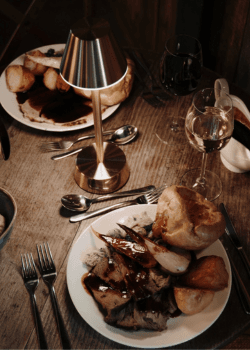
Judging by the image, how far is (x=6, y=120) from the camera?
1321mm

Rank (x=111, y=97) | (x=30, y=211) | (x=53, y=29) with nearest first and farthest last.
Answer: (x=30, y=211)
(x=111, y=97)
(x=53, y=29)

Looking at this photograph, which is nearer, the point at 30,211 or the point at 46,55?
the point at 30,211

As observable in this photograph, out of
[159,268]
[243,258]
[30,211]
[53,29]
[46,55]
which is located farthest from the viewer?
[53,29]

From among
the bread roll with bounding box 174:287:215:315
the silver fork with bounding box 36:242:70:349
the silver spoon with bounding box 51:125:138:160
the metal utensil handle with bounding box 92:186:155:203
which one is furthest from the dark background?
the bread roll with bounding box 174:287:215:315

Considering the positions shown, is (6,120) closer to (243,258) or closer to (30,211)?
(30,211)

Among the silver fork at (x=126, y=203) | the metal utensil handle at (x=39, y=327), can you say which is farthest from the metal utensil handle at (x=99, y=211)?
the metal utensil handle at (x=39, y=327)

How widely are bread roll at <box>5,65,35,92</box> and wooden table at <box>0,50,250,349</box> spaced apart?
0.36ft

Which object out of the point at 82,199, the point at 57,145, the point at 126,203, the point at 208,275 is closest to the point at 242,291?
the point at 208,275

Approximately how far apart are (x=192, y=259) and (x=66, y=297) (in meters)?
0.32

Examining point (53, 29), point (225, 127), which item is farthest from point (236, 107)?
point (53, 29)

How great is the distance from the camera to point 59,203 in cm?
108

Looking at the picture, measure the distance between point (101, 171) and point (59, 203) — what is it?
0.51 ft

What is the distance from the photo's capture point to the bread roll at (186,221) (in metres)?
0.84

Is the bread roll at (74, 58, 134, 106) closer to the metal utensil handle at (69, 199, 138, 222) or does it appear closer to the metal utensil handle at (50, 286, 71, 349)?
the metal utensil handle at (69, 199, 138, 222)
